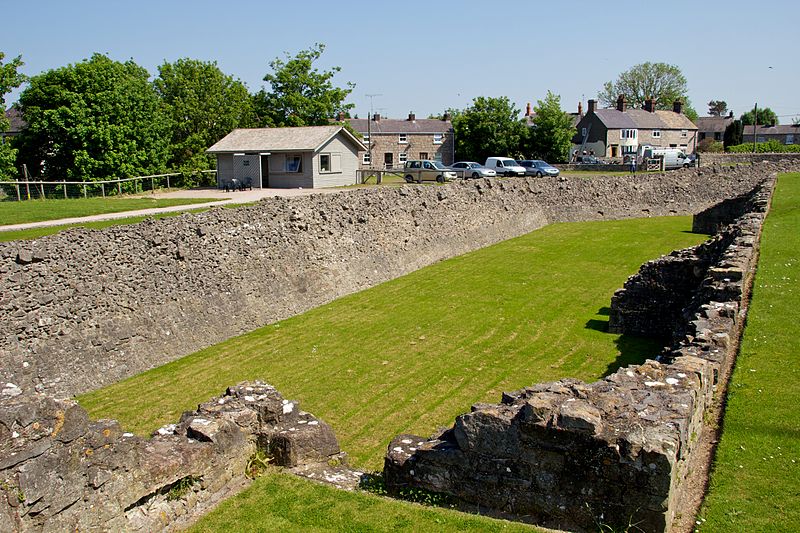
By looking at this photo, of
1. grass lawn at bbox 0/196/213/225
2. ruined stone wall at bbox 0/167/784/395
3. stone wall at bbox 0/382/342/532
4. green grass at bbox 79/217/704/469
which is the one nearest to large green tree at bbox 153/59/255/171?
grass lawn at bbox 0/196/213/225

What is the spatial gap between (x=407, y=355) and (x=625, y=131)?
2750 inches

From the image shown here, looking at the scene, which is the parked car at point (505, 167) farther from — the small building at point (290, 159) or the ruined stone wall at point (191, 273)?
the ruined stone wall at point (191, 273)

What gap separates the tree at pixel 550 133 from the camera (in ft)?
208

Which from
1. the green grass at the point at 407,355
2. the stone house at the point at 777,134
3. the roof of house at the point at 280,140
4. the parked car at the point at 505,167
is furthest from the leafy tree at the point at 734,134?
the green grass at the point at 407,355

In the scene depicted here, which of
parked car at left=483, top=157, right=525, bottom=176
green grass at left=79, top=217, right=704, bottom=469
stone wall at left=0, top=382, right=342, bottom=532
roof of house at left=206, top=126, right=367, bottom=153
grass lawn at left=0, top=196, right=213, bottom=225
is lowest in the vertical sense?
green grass at left=79, top=217, right=704, bottom=469

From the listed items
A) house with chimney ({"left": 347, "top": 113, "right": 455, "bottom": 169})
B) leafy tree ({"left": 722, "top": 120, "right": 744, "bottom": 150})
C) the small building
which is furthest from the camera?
leafy tree ({"left": 722, "top": 120, "right": 744, "bottom": 150})

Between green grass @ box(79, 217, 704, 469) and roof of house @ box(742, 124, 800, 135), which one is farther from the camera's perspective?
roof of house @ box(742, 124, 800, 135)

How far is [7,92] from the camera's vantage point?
3797 centimetres

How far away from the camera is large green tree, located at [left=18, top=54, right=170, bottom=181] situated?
4053 cm

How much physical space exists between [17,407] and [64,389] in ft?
25.0

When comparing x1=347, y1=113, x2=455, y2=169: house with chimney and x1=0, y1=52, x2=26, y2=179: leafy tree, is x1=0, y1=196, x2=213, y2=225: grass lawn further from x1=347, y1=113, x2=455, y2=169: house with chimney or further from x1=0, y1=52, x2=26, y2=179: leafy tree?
x1=347, y1=113, x2=455, y2=169: house with chimney

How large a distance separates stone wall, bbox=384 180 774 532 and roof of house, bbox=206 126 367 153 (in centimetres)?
3210

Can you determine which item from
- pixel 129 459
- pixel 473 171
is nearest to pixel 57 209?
pixel 129 459

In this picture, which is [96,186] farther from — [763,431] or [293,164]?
[763,431]
